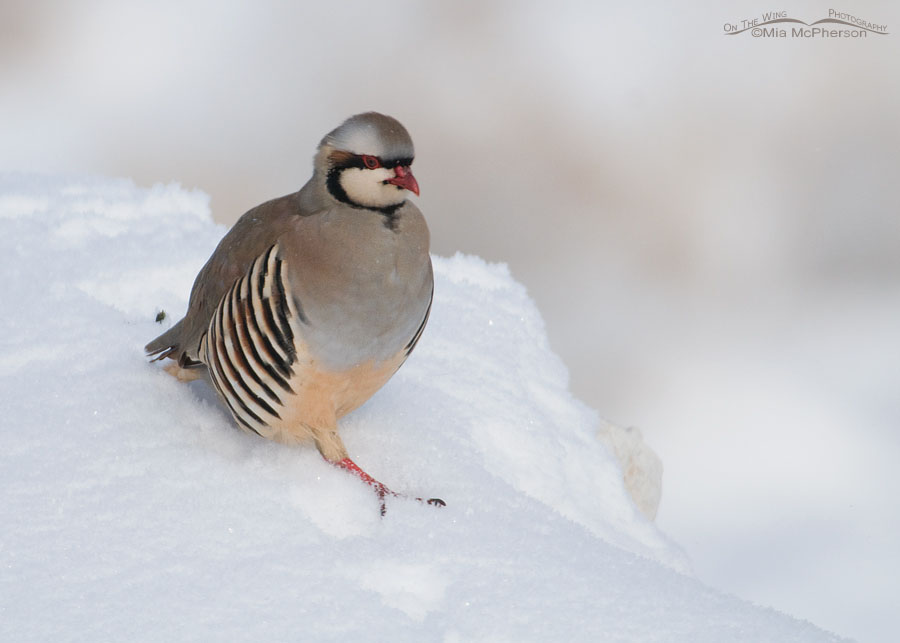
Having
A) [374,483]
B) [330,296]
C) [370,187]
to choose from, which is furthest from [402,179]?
[374,483]

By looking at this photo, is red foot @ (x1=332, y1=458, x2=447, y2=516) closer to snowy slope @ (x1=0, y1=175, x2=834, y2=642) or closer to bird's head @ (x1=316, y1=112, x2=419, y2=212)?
snowy slope @ (x1=0, y1=175, x2=834, y2=642)

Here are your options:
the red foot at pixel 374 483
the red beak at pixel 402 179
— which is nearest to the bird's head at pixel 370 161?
the red beak at pixel 402 179

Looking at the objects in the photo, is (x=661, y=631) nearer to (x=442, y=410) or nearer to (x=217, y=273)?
(x=442, y=410)

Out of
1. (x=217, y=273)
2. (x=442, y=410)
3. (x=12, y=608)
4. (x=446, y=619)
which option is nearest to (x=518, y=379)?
(x=442, y=410)

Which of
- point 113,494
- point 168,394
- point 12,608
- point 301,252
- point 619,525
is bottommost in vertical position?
point 12,608

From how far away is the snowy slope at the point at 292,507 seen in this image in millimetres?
2064

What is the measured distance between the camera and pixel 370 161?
2.50 m

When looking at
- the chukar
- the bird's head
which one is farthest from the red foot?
the bird's head

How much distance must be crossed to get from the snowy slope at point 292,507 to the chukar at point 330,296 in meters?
0.16

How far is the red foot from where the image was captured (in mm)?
2508

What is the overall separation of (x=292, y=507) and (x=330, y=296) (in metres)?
0.49

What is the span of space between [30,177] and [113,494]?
7.41ft

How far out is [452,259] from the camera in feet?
13.5

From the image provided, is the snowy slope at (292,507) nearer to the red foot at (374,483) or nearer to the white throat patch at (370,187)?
the red foot at (374,483)
